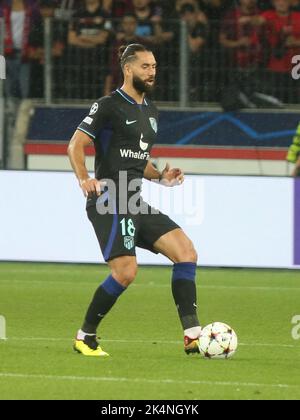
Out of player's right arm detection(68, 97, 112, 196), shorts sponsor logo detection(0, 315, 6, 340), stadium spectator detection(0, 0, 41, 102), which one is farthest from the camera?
stadium spectator detection(0, 0, 41, 102)

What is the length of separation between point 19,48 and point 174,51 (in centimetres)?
201

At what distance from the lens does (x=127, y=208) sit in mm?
8844

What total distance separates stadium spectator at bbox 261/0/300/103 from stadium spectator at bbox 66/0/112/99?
6.91 feet

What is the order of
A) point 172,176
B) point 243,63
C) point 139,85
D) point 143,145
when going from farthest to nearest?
point 243,63
point 172,176
point 143,145
point 139,85

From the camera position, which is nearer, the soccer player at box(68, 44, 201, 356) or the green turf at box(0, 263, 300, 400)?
the green turf at box(0, 263, 300, 400)

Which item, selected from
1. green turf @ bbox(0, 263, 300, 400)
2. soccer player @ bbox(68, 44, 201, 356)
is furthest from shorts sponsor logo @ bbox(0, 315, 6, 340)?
soccer player @ bbox(68, 44, 201, 356)

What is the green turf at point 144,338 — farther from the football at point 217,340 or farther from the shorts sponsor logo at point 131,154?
the shorts sponsor logo at point 131,154

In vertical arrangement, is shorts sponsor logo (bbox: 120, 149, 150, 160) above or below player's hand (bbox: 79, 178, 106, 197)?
above

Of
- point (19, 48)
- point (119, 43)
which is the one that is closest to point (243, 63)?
point (119, 43)

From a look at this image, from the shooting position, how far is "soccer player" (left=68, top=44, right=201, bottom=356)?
8.78m

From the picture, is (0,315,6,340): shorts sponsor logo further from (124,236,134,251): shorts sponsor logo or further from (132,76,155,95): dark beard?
(132,76,155,95): dark beard

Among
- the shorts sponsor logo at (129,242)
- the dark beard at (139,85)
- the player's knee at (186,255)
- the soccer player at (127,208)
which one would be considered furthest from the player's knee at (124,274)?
the dark beard at (139,85)

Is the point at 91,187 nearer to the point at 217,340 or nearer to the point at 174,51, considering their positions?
the point at 217,340

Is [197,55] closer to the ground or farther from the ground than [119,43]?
closer to the ground
